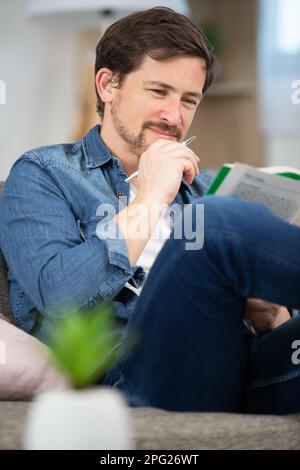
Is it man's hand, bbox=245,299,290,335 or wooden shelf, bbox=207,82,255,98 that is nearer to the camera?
man's hand, bbox=245,299,290,335

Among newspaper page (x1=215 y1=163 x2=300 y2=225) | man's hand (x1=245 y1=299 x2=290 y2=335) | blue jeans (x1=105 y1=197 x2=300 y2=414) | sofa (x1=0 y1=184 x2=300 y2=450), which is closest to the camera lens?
sofa (x1=0 y1=184 x2=300 y2=450)

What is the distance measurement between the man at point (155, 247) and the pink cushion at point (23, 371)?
0.09m

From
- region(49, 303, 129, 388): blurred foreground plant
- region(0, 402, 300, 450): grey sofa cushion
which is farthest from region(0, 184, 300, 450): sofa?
region(49, 303, 129, 388): blurred foreground plant

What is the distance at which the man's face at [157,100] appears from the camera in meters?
1.61

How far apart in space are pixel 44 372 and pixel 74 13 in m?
2.15

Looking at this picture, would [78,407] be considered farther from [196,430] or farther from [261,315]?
[261,315]

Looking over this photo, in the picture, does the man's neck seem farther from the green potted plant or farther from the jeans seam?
the green potted plant

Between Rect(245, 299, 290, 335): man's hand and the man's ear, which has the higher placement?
the man's ear

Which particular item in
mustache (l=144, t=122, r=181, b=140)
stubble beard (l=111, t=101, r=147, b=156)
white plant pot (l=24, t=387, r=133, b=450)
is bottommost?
white plant pot (l=24, t=387, r=133, b=450)

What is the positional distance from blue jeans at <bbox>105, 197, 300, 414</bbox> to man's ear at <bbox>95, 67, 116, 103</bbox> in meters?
0.59

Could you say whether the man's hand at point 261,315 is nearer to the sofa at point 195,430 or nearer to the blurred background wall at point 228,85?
the sofa at point 195,430

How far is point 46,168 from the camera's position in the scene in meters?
1.50

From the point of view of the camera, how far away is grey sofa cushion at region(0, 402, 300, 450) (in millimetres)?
994
